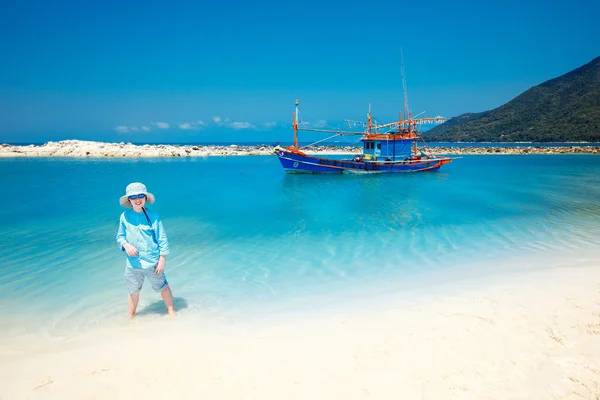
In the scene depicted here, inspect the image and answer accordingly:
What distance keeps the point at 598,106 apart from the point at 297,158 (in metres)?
100

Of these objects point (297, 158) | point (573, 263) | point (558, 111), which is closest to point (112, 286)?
point (573, 263)

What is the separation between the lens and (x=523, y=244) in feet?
27.9

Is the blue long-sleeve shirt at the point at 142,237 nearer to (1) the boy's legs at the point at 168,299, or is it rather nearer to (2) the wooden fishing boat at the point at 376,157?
(1) the boy's legs at the point at 168,299

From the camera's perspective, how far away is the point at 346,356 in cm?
366

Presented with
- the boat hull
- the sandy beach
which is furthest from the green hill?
the sandy beach

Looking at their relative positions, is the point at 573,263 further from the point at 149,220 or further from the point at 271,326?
the point at 149,220

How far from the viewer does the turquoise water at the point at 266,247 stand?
5.43 meters

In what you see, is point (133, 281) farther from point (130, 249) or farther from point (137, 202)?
point (137, 202)

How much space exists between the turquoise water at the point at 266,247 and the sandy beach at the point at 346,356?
618 mm

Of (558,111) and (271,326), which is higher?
(558,111)

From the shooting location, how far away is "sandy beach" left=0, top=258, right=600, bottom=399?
10.2 ft

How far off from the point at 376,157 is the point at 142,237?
2986 centimetres

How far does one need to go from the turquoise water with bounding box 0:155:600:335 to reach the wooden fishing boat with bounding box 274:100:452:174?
43.3ft

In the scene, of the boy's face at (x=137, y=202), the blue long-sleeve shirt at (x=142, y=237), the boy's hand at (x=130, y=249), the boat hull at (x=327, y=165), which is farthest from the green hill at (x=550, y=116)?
the boy's hand at (x=130, y=249)
